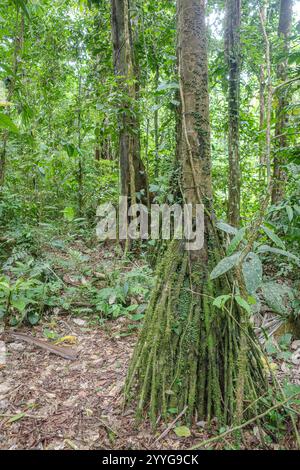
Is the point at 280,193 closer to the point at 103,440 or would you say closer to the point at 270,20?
the point at 270,20

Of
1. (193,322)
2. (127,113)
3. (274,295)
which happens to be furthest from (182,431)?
(127,113)

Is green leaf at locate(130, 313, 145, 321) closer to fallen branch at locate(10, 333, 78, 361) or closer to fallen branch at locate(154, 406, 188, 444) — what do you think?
fallen branch at locate(10, 333, 78, 361)

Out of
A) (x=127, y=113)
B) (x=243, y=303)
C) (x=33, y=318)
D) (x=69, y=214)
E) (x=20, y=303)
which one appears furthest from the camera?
(x=69, y=214)

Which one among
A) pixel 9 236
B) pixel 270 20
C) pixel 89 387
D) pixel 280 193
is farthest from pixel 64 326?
pixel 270 20

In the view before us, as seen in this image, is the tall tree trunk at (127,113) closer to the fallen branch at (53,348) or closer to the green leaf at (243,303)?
the fallen branch at (53,348)

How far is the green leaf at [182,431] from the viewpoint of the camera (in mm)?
1720

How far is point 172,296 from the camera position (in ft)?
6.41

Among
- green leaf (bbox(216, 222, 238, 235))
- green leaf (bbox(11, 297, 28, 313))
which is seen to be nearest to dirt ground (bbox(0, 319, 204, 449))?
green leaf (bbox(11, 297, 28, 313))

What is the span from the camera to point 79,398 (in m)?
2.08

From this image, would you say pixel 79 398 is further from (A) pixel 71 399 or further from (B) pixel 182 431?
(B) pixel 182 431

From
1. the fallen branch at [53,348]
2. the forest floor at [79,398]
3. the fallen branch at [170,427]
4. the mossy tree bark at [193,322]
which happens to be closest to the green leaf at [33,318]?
the forest floor at [79,398]

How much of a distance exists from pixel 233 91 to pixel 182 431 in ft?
12.5

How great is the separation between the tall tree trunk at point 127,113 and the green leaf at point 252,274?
10.0ft

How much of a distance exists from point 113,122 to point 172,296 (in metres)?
3.05
